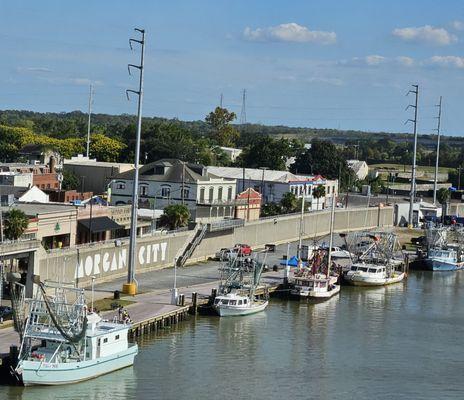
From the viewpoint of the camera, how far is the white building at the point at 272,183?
144 metres

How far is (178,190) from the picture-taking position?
117 meters

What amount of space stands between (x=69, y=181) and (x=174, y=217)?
39.3m

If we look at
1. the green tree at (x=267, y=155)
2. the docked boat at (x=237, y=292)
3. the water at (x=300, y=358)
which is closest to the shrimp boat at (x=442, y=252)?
the water at (x=300, y=358)

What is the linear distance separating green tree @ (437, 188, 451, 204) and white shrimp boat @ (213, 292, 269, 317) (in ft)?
338

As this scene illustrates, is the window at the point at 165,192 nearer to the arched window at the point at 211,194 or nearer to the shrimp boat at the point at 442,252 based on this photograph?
the arched window at the point at 211,194

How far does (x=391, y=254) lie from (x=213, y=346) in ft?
140

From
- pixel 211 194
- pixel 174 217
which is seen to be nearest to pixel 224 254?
pixel 174 217

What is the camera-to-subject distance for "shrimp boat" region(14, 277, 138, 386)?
51.9 m

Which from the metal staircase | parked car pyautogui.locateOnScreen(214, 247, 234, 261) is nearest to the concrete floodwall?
the metal staircase

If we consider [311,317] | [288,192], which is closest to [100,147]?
[288,192]

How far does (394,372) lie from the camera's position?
5997cm

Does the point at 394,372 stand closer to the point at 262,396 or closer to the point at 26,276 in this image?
the point at 262,396

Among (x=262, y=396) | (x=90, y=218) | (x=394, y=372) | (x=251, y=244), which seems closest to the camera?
(x=262, y=396)

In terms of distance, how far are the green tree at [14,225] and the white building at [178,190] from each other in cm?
3702
